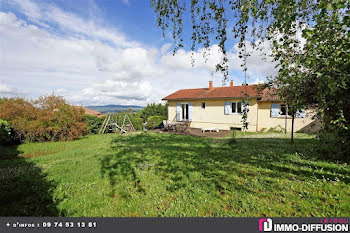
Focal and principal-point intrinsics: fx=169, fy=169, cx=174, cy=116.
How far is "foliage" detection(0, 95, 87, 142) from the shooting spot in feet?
35.0

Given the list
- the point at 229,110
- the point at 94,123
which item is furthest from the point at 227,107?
the point at 94,123

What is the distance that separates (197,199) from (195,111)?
1689 cm

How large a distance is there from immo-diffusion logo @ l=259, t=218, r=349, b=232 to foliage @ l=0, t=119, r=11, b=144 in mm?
12784

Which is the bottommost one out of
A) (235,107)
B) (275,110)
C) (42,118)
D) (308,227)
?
(308,227)

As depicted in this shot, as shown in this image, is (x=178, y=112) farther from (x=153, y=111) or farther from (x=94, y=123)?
(x=94, y=123)


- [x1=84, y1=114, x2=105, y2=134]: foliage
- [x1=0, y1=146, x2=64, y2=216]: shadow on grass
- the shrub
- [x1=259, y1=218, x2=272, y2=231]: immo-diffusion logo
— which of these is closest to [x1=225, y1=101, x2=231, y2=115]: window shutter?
the shrub

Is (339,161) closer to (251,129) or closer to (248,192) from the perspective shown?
(248,192)

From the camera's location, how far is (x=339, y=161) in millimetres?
5246

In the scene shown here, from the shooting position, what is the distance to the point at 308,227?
262 centimetres

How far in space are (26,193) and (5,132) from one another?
27.5 feet

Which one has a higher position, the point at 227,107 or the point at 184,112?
the point at 227,107

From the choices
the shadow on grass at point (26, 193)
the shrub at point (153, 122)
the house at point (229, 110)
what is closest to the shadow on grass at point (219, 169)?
the shadow on grass at point (26, 193)

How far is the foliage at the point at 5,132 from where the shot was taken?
933 cm

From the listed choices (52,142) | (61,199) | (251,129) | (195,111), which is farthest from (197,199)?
(195,111)
